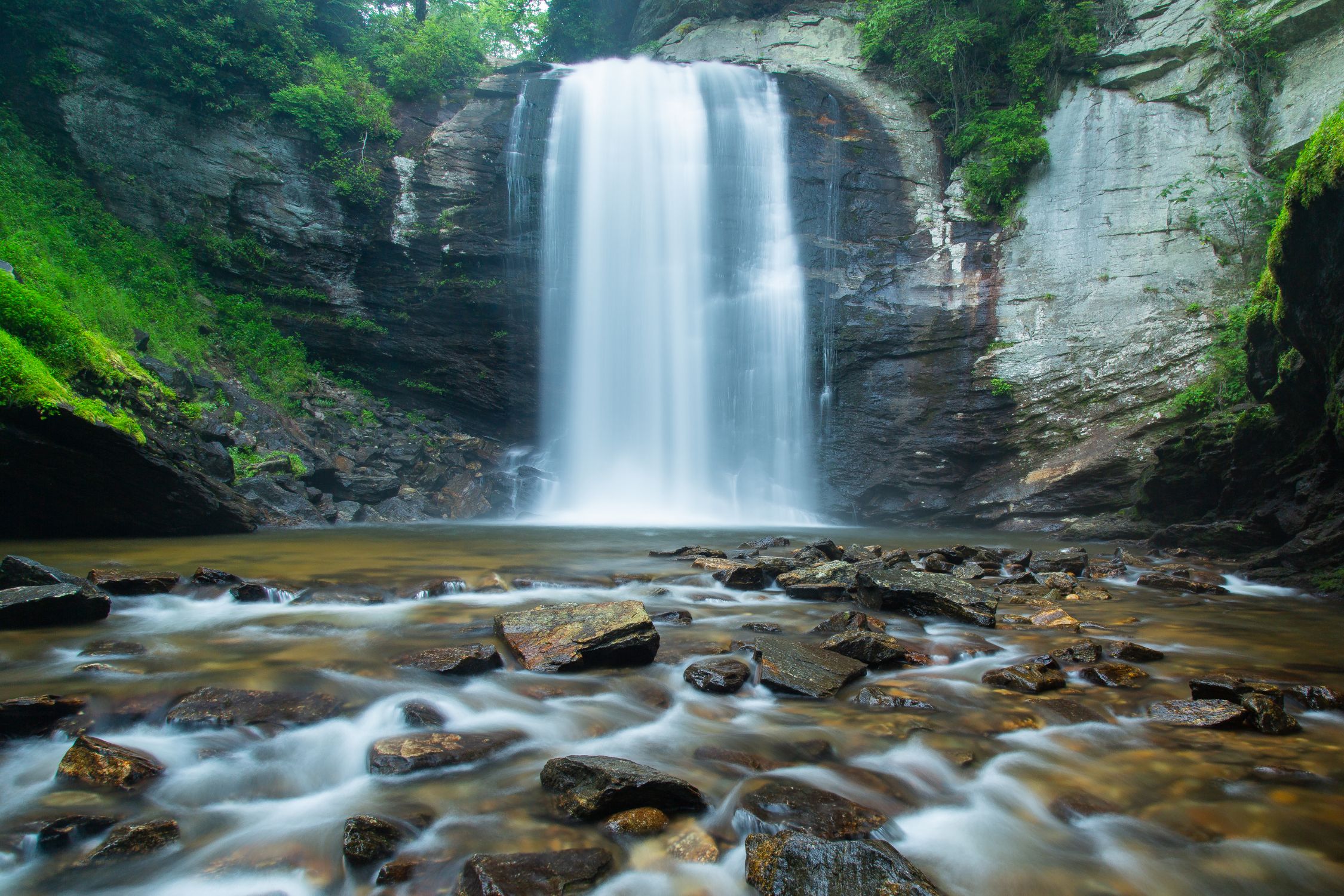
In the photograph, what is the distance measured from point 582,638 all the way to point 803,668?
1.38m

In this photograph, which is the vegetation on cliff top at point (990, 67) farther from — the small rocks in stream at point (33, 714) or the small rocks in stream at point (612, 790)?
the small rocks in stream at point (33, 714)

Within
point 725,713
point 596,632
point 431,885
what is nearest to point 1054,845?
point 725,713

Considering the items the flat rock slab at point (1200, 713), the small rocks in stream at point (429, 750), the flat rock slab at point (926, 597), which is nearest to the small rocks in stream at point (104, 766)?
the small rocks in stream at point (429, 750)

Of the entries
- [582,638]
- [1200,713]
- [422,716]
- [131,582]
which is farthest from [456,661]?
[1200,713]

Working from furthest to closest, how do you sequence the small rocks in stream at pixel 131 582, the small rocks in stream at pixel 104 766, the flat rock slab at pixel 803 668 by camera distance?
the small rocks in stream at pixel 131 582, the flat rock slab at pixel 803 668, the small rocks in stream at pixel 104 766

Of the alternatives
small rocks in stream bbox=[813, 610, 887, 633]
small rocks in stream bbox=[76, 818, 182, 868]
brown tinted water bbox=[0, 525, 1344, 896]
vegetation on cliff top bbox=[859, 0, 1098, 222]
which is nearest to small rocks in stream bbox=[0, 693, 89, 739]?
brown tinted water bbox=[0, 525, 1344, 896]

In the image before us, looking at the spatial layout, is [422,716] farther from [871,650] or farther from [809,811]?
[871,650]

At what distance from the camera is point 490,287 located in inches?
684

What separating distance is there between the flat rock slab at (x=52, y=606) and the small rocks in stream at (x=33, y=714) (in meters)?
1.49

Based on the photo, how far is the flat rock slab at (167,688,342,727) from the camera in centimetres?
294

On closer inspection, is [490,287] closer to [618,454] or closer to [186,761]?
[618,454]

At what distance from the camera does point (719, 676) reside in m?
3.58

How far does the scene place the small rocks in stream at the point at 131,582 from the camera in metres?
5.10

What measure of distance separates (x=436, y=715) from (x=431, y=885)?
4.24ft
